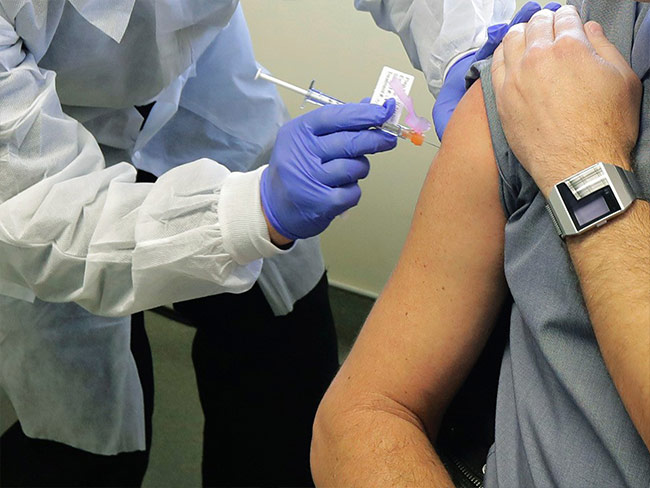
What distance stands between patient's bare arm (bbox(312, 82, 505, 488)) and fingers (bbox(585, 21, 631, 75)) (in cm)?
14

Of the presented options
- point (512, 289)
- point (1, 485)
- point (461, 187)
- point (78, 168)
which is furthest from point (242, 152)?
point (1, 485)

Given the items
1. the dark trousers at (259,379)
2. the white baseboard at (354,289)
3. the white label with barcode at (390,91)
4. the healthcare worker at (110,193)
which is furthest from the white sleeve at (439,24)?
the white baseboard at (354,289)

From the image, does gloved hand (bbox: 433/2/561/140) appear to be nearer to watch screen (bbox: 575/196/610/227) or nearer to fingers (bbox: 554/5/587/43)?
fingers (bbox: 554/5/587/43)

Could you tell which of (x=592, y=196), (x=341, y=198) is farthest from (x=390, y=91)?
(x=592, y=196)

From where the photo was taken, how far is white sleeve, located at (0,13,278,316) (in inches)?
41.9

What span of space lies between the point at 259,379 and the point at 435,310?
2.99ft

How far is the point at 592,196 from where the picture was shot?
681 mm

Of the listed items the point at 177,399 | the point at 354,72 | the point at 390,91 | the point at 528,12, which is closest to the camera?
the point at 528,12

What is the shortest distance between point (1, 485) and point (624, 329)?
1698mm

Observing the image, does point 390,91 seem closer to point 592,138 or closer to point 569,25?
point 569,25

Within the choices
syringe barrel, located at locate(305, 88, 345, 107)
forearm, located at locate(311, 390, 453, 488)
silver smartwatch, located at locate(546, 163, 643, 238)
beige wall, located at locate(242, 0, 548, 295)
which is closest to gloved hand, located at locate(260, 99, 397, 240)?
syringe barrel, located at locate(305, 88, 345, 107)

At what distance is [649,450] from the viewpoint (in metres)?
0.63

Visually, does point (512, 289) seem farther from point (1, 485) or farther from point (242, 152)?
point (1, 485)

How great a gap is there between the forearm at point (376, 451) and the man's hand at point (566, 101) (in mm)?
311
